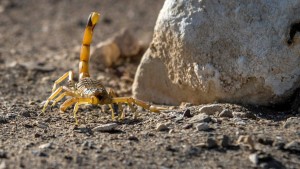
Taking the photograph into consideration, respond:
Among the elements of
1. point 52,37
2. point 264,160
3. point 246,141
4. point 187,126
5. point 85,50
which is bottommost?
point 264,160

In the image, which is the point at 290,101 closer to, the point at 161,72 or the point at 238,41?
the point at 238,41

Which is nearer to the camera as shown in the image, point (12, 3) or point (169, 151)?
point (169, 151)

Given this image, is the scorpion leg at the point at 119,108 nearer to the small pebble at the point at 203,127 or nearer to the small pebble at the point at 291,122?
the small pebble at the point at 203,127

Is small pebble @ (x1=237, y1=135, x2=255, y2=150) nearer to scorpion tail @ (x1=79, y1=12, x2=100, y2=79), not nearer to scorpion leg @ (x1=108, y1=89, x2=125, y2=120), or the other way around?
scorpion leg @ (x1=108, y1=89, x2=125, y2=120)

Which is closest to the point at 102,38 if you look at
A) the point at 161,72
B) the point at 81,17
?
the point at 81,17

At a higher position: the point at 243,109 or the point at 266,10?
the point at 266,10

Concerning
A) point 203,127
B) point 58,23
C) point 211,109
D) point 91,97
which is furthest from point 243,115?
point 58,23

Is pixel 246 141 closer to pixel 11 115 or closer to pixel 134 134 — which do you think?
pixel 134 134

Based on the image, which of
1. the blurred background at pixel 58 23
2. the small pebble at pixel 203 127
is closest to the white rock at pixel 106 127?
the small pebble at pixel 203 127
